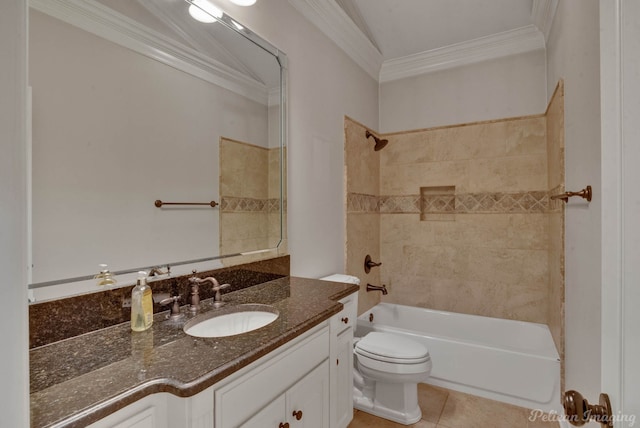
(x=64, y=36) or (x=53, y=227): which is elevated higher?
(x=64, y=36)

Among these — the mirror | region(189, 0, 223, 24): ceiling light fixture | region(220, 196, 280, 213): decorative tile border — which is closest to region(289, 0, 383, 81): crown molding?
the mirror

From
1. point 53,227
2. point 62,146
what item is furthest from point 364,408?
point 62,146

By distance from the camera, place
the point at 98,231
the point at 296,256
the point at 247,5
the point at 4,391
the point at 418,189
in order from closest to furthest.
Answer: the point at 4,391 → the point at 98,231 → the point at 247,5 → the point at 296,256 → the point at 418,189

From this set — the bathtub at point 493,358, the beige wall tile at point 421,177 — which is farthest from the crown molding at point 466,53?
the bathtub at point 493,358

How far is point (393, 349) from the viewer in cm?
198

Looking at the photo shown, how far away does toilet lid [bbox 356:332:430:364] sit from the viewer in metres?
1.91

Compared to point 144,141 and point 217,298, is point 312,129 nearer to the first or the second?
point 144,141

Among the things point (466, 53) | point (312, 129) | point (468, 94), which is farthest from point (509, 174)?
point (312, 129)

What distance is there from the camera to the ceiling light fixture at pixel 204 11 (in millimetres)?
1429

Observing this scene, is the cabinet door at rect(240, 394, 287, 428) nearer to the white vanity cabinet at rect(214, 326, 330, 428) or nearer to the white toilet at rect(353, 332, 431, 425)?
the white vanity cabinet at rect(214, 326, 330, 428)

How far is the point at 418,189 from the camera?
3066 millimetres

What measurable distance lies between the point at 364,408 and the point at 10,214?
7.19 feet

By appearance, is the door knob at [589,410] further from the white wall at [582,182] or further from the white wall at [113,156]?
the white wall at [113,156]

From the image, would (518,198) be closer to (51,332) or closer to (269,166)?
(269,166)
